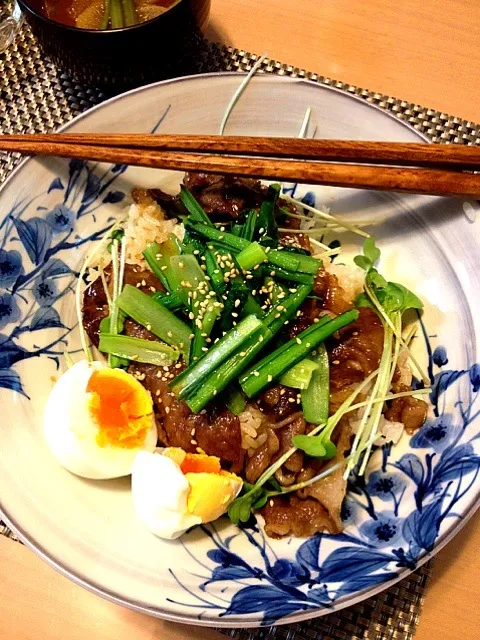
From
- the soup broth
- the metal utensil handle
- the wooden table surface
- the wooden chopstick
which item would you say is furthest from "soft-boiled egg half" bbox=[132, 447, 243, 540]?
the metal utensil handle

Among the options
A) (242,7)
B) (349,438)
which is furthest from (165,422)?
(242,7)

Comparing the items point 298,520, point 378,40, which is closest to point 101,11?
point 378,40

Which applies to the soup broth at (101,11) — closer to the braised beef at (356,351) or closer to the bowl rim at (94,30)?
the bowl rim at (94,30)

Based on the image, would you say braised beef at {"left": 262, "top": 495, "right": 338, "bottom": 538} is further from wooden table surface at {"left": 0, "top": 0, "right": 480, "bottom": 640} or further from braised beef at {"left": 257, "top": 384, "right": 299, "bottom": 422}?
wooden table surface at {"left": 0, "top": 0, "right": 480, "bottom": 640}

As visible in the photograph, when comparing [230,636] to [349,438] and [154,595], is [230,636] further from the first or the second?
[349,438]

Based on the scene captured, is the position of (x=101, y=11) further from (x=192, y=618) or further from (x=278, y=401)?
(x=192, y=618)
